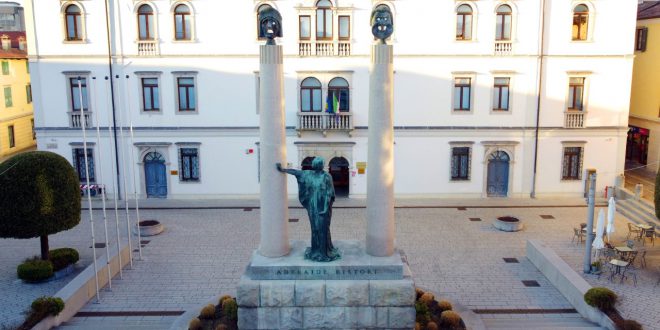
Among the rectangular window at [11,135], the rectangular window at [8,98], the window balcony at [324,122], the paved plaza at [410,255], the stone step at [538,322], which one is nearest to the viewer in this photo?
the stone step at [538,322]

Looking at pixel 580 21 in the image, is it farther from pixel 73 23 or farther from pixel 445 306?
pixel 73 23

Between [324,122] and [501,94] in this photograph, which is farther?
[501,94]

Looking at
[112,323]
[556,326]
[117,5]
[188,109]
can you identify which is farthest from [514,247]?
[117,5]

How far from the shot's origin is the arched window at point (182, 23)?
3284 centimetres

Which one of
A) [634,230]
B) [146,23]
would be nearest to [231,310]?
[634,230]

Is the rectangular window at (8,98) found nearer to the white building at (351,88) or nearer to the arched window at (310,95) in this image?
the white building at (351,88)

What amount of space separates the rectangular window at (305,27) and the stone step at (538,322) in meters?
19.6

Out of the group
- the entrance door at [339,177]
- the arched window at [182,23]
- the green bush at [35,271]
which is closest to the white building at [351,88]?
the arched window at [182,23]

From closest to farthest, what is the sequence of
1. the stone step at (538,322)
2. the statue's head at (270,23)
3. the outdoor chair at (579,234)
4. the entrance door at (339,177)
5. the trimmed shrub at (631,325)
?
the statue's head at (270,23) < the trimmed shrub at (631,325) < the stone step at (538,322) < the outdoor chair at (579,234) < the entrance door at (339,177)

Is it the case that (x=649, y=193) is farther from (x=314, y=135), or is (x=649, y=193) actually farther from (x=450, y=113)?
(x=314, y=135)

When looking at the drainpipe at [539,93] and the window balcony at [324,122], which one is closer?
the drainpipe at [539,93]

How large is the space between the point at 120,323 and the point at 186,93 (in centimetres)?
1772

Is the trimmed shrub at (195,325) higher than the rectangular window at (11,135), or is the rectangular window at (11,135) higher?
the rectangular window at (11,135)

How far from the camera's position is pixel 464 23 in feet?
109
